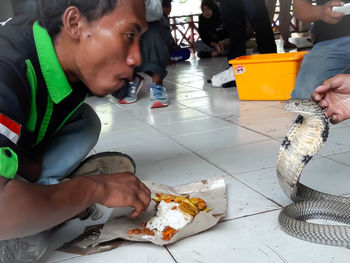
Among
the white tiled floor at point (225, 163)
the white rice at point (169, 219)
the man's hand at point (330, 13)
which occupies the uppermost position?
the man's hand at point (330, 13)

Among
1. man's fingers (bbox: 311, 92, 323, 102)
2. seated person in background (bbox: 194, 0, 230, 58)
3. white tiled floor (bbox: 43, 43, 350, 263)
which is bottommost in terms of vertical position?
seated person in background (bbox: 194, 0, 230, 58)

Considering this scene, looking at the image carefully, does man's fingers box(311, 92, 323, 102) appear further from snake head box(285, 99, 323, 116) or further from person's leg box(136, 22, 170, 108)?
person's leg box(136, 22, 170, 108)

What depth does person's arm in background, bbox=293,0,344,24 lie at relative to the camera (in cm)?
194

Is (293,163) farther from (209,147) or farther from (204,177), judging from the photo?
(209,147)

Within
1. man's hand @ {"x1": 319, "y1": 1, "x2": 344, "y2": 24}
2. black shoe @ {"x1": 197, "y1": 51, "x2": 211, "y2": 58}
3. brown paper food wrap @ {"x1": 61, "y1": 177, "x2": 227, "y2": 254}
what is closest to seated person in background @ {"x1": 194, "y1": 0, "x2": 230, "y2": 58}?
black shoe @ {"x1": 197, "y1": 51, "x2": 211, "y2": 58}

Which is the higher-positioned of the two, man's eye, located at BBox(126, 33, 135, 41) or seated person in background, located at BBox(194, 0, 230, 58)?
man's eye, located at BBox(126, 33, 135, 41)

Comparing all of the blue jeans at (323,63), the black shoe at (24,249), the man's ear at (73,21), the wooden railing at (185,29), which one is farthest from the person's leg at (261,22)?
the wooden railing at (185,29)

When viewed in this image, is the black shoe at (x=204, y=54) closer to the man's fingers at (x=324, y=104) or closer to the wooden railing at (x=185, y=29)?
the wooden railing at (x=185, y=29)

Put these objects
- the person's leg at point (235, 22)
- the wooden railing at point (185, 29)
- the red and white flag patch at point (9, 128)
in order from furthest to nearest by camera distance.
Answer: the wooden railing at point (185, 29)
the person's leg at point (235, 22)
the red and white flag patch at point (9, 128)

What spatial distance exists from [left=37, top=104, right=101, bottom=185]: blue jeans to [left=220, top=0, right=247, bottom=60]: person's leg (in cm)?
254

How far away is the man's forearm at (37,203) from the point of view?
861 millimetres

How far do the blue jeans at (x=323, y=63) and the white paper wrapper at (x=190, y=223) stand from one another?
81 centimetres

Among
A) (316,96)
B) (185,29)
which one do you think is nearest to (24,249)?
(316,96)

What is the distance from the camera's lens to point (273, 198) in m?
1.46
